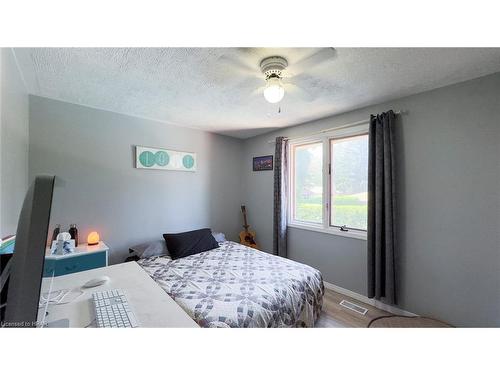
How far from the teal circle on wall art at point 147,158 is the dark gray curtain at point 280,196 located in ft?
6.05

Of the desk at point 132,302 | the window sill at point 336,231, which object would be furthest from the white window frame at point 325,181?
the desk at point 132,302

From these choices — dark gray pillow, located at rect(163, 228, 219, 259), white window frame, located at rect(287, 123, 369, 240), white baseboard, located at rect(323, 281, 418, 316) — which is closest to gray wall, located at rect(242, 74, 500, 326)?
white baseboard, located at rect(323, 281, 418, 316)

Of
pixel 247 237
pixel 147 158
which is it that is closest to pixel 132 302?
pixel 147 158

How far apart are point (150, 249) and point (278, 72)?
7.74ft

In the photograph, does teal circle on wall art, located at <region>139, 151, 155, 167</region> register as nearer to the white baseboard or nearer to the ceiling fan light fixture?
the ceiling fan light fixture

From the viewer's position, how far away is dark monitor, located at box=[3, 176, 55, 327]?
470 millimetres

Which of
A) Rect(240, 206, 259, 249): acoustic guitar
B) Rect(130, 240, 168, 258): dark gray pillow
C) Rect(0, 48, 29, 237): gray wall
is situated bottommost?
Rect(240, 206, 259, 249): acoustic guitar

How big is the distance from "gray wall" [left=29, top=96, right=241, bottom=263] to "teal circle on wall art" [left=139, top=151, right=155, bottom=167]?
10 cm

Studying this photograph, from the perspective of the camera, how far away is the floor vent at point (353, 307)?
2172 millimetres

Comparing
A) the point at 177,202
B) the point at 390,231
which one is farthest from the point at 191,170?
the point at 390,231

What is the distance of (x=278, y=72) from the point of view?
1512mm

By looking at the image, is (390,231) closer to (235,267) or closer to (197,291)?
(235,267)

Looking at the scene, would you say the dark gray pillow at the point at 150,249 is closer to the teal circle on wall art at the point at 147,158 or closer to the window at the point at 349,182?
the teal circle on wall art at the point at 147,158
